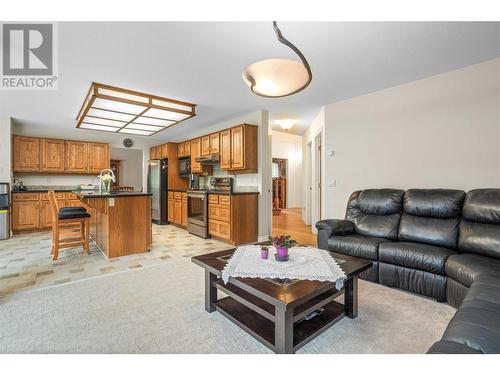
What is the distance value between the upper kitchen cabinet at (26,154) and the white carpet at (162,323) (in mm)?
4505

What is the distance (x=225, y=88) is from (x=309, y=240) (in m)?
3.04

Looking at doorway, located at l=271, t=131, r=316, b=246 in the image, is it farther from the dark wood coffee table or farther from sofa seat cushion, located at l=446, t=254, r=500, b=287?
the dark wood coffee table

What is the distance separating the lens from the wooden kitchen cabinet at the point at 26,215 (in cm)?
524

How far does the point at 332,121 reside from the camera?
171 inches

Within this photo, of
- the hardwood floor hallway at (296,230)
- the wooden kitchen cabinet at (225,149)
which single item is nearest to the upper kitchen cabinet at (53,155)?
the wooden kitchen cabinet at (225,149)

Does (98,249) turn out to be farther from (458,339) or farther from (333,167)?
(458,339)

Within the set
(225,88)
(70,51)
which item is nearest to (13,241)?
(70,51)

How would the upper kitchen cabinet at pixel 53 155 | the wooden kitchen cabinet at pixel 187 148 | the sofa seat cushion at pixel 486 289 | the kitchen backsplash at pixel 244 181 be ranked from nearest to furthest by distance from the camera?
the sofa seat cushion at pixel 486 289, the kitchen backsplash at pixel 244 181, the upper kitchen cabinet at pixel 53 155, the wooden kitchen cabinet at pixel 187 148

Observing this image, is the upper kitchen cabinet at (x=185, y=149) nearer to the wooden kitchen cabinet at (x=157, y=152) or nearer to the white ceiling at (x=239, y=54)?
the wooden kitchen cabinet at (x=157, y=152)

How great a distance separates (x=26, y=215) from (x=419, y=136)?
24.3 ft

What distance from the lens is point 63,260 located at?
3.45m

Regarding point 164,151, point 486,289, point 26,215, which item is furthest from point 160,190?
point 486,289
